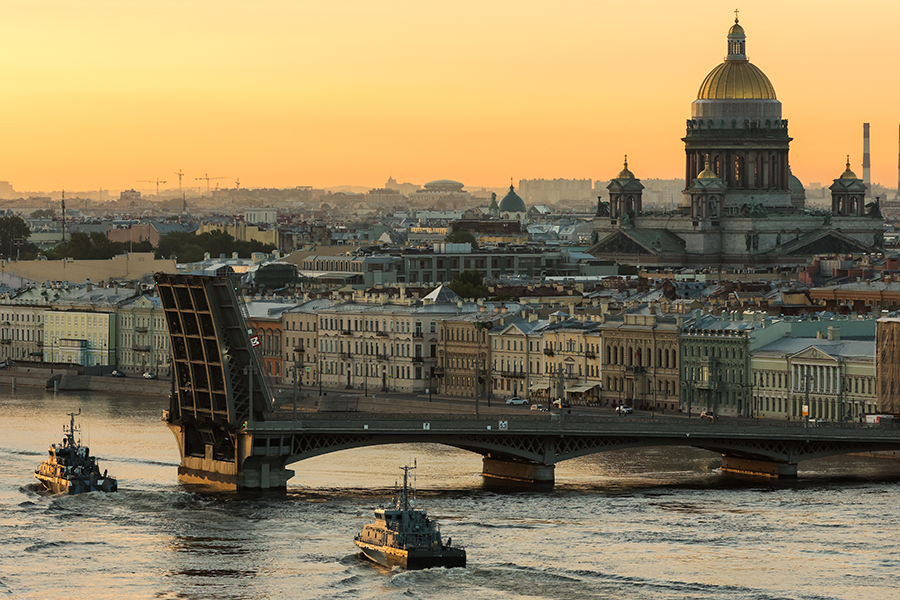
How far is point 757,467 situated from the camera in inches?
2426

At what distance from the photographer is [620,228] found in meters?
131

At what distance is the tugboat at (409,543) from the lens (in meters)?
47.5

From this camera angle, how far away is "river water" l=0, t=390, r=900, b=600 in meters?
46.2

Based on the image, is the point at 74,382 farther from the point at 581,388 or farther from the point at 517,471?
the point at 517,471

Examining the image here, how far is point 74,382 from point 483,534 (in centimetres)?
4346

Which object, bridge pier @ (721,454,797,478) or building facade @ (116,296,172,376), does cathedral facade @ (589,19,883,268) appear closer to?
building facade @ (116,296,172,376)

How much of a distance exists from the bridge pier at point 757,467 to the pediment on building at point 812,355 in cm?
785

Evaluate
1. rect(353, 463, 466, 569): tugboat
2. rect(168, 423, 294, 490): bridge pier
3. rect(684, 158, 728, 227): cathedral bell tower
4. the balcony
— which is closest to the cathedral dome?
rect(684, 158, 728, 227): cathedral bell tower

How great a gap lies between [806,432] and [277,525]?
13827 millimetres

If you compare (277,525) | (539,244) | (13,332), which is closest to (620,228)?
(539,244)

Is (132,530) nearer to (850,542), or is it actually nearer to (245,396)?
(245,396)

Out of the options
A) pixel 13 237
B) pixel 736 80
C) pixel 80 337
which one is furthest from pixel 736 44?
pixel 13 237

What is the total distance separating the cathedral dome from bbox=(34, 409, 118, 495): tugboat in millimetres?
70982

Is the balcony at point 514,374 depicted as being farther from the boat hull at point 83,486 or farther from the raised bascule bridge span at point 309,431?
the boat hull at point 83,486
